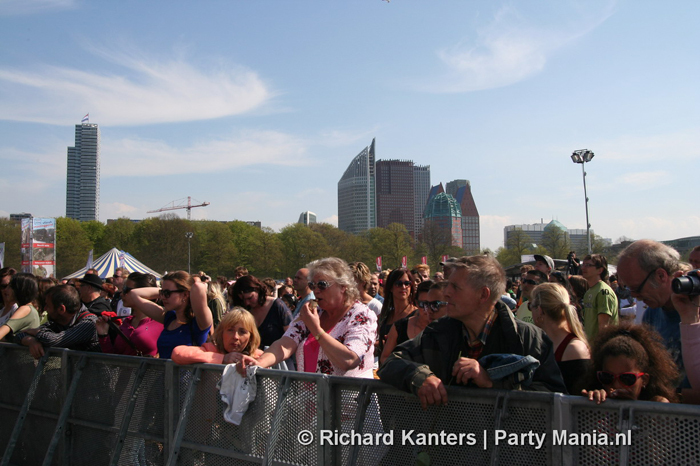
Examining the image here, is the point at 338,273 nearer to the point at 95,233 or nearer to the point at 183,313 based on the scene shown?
the point at 183,313

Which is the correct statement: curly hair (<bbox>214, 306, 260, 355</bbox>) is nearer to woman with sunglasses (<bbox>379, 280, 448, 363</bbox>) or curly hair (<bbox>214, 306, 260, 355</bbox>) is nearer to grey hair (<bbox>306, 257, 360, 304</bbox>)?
grey hair (<bbox>306, 257, 360, 304</bbox>)

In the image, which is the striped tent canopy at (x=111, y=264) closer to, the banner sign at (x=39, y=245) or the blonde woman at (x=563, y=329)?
the banner sign at (x=39, y=245)

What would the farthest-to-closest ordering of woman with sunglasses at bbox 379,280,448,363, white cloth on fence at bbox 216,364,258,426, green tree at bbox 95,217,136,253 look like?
green tree at bbox 95,217,136,253 < woman with sunglasses at bbox 379,280,448,363 < white cloth on fence at bbox 216,364,258,426

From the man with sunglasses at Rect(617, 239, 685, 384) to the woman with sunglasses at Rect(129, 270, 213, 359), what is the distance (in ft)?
→ 10.7

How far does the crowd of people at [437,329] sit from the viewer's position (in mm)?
2734

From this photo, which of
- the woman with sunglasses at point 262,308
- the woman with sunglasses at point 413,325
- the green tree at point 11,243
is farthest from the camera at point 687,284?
the green tree at point 11,243

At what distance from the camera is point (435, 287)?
4.72 m

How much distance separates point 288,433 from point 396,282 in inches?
95.4

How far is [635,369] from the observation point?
8.93ft

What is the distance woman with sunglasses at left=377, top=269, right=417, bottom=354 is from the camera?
565cm

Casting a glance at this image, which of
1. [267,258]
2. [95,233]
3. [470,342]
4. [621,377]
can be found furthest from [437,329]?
[95,233]

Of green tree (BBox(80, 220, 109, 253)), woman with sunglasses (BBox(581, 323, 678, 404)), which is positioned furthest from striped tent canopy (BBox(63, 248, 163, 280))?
green tree (BBox(80, 220, 109, 253))

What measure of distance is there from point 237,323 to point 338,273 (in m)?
0.90

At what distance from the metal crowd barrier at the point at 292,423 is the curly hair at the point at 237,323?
32 centimetres
